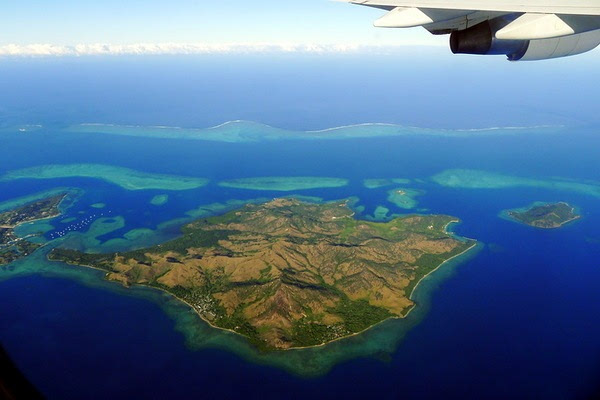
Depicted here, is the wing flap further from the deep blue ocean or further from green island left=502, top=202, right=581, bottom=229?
green island left=502, top=202, right=581, bottom=229

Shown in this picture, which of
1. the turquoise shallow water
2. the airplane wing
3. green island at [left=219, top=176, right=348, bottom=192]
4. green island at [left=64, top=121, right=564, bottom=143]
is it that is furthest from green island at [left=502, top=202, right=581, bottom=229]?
the airplane wing

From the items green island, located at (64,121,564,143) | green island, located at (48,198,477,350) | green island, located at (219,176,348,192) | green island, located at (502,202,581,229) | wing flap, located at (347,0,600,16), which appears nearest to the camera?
wing flap, located at (347,0,600,16)

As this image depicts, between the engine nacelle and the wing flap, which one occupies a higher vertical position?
the wing flap

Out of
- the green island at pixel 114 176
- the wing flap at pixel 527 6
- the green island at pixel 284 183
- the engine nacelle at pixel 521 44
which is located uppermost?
the wing flap at pixel 527 6

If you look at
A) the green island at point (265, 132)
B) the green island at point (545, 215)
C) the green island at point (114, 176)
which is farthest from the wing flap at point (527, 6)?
the green island at point (265, 132)

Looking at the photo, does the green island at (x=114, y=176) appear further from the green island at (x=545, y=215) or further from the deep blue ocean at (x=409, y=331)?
the green island at (x=545, y=215)

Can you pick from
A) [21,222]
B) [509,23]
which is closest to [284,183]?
[21,222]

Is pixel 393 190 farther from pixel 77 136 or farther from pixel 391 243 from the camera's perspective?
pixel 77 136

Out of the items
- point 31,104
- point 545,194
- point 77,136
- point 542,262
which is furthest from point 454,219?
point 31,104
